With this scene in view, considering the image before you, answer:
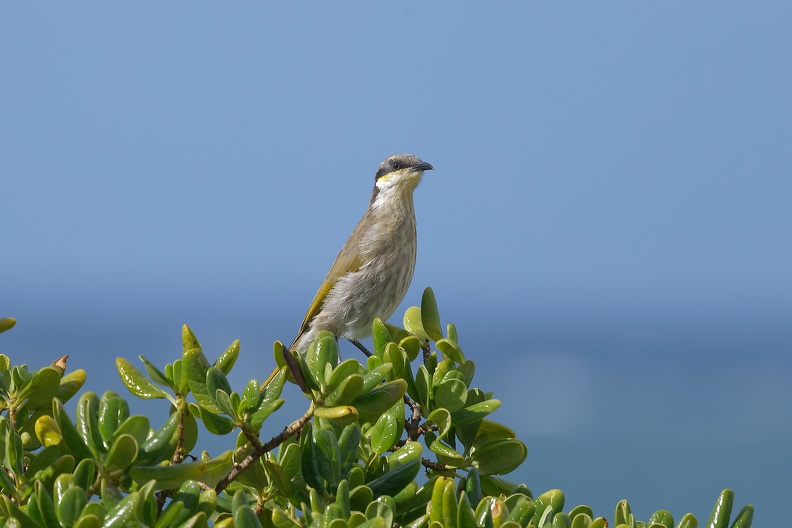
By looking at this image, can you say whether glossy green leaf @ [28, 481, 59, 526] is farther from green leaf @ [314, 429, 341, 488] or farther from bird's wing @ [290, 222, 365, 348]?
bird's wing @ [290, 222, 365, 348]

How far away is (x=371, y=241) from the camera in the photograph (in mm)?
5301

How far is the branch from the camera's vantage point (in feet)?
4.95

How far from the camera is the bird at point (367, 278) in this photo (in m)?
5.21

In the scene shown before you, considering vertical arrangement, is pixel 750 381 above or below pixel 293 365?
below

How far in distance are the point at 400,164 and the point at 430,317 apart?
3718mm

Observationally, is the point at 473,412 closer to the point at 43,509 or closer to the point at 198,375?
the point at 198,375

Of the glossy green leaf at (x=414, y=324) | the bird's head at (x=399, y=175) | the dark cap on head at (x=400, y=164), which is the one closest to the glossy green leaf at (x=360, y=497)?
the glossy green leaf at (x=414, y=324)

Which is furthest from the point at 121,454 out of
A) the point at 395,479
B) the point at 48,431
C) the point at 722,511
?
the point at 722,511

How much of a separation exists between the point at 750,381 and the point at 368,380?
42.7m

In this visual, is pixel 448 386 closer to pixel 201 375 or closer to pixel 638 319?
pixel 201 375

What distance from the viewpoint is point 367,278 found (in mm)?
5207

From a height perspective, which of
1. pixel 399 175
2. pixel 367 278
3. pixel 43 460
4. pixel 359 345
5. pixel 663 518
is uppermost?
pixel 399 175

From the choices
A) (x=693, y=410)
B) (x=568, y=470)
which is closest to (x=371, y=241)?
(x=568, y=470)

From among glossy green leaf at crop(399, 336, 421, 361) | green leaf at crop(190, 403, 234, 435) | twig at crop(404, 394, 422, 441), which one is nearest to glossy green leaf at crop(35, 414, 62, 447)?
green leaf at crop(190, 403, 234, 435)
